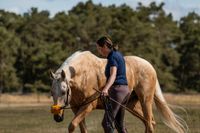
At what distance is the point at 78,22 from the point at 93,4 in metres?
18.0

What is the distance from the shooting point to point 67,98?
468 inches

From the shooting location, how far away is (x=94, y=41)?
89.0 meters

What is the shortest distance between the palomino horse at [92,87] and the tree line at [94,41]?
202 feet

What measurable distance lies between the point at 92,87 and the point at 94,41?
76.2 metres

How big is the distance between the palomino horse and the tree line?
61684 mm

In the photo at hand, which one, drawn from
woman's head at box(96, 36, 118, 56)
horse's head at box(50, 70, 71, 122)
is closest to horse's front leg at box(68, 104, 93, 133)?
horse's head at box(50, 70, 71, 122)

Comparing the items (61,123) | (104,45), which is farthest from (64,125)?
(104,45)

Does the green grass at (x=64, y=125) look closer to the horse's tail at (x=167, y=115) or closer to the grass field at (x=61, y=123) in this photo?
the grass field at (x=61, y=123)

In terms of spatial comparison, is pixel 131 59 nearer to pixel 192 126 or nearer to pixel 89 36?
pixel 192 126

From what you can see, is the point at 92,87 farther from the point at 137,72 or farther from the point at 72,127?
the point at 137,72

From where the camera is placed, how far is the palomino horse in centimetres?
1182


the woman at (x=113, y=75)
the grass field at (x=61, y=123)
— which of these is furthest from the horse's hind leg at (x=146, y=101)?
the grass field at (x=61, y=123)

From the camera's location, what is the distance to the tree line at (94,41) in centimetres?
8156

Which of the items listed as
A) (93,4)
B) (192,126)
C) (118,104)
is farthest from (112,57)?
(93,4)
